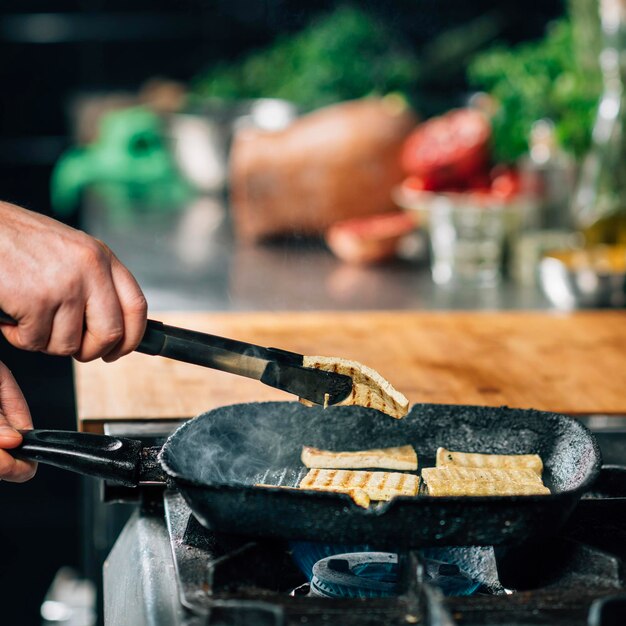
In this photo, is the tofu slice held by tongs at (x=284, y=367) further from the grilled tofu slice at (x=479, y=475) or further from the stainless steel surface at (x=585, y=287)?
the stainless steel surface at (x=585, y=287)

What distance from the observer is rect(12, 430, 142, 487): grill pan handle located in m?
1.14

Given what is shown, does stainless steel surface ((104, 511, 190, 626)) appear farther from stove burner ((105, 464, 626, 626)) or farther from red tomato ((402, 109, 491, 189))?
red tomato ((402, 109, 491, 189))

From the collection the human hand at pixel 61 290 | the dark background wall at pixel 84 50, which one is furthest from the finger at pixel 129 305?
the dark background wall at pixel 84 50

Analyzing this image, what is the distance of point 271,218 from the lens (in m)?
2.82

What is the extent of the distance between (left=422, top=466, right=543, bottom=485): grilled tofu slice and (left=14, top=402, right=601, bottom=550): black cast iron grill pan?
47 mm

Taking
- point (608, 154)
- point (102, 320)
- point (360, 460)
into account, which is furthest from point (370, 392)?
point (608, 154)

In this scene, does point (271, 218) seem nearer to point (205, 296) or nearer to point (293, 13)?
point (205, 296)

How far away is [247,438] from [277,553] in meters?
0.22

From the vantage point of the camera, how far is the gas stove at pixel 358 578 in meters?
0.96

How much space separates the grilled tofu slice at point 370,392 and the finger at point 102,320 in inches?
8.8

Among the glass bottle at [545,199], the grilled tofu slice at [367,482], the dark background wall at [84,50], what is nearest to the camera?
the grilled tofu slice at [367,482]

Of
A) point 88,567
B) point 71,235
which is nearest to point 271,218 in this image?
point 88,567

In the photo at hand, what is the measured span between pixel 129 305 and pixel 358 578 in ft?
1.18

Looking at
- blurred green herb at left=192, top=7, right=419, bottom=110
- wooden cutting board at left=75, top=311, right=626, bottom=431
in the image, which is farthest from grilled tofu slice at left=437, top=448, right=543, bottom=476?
blurred green herb at left=192, top=7, right=419, bottom=110
